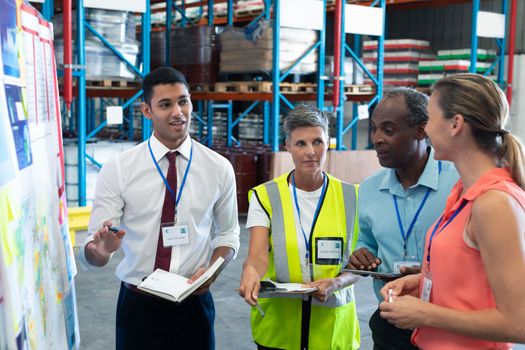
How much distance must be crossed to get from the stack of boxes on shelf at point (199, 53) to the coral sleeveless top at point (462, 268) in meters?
9.02

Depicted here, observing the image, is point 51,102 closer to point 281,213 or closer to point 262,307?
point 281,213

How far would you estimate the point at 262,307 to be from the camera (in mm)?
3201

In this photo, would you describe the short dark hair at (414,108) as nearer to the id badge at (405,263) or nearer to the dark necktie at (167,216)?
the id badge at (405,263)

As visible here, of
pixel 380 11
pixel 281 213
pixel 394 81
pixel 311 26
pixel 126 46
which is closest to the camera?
pixel 281 213

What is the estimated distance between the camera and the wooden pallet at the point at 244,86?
9.96m

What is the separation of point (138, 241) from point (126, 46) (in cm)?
628

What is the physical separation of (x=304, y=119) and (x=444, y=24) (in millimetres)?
13094

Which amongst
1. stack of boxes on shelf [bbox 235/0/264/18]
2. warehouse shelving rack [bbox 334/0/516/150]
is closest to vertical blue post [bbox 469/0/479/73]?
warehouse shelving rack [bbox 334/0/516/150]

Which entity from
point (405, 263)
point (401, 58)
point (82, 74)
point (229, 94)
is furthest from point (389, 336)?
point (401, 58)

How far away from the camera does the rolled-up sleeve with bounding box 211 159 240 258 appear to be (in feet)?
11.0

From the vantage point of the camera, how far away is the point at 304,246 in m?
3.10

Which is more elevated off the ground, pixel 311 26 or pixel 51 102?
pixel 311 26

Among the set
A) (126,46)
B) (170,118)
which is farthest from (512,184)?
(126,46)

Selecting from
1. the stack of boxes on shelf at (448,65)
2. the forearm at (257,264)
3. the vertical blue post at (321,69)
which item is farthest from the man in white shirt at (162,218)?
the stack of boxes on shelf at (448,65)
